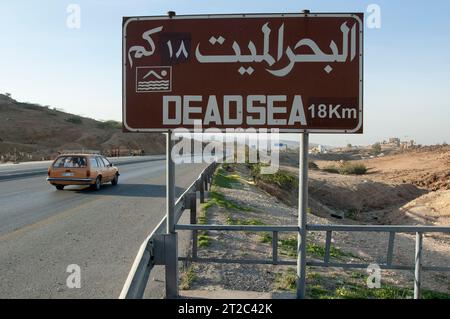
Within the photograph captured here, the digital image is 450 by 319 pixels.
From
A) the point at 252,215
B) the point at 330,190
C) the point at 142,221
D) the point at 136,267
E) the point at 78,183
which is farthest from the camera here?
the point at 330,190

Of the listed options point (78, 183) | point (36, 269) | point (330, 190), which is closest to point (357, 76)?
point (36, 269)

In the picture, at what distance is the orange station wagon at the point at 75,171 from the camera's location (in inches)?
707

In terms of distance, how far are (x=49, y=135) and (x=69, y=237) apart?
73866 mm

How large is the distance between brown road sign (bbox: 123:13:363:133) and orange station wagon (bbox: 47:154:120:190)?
14.0m

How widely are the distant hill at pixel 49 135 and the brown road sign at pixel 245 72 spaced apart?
58.1 meters

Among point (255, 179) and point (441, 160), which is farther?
point (441, 160)

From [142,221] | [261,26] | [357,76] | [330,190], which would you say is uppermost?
[261,26]

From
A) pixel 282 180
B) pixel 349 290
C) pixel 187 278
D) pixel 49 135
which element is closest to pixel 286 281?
pixel 349 290

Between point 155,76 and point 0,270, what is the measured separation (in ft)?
13.4

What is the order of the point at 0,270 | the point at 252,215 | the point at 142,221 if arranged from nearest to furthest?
the point at 0,270 < the point at 142,221 < the point at 252,215

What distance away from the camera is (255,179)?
30266mm

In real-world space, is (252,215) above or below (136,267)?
below

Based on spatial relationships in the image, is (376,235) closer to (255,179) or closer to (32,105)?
(255,179)

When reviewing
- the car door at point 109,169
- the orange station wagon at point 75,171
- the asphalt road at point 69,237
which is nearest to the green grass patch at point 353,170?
the car door at point 109,169
